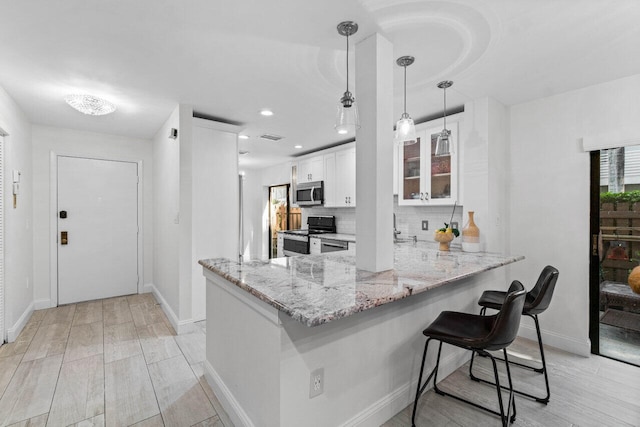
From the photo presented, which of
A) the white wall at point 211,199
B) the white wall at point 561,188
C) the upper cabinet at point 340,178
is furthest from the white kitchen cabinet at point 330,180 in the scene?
the white wall at point 561,188

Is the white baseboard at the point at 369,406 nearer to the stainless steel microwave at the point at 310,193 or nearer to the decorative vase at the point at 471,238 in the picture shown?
the decorative vase at the point at 471,238

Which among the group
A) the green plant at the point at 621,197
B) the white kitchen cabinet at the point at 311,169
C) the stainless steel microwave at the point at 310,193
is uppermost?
the white kitchen cabinet at the point at 311,169

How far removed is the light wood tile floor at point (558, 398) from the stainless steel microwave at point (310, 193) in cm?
325

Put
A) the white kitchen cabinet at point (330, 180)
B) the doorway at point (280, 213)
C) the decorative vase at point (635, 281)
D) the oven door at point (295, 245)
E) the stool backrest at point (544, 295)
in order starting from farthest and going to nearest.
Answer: the doorway at point (280, 213) < the oven door at point (295, 245) < the white kitchen cabinet at point (330, 180) < the stool backrest at point (544, 295) < the decorative vase at point (635, 281)

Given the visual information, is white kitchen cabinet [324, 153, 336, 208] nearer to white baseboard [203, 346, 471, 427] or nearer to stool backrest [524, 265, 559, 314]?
white baseboard [203, 346, 471, 427]

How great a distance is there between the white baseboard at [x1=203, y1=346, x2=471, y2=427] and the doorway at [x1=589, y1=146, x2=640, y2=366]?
170 cm

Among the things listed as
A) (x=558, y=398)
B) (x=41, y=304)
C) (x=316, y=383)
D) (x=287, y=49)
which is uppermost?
(x=287, y=49)

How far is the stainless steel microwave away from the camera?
16.8ft

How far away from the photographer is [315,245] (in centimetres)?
482

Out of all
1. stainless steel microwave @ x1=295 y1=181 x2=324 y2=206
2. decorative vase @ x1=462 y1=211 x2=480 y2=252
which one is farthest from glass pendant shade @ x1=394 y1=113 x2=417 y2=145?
stainless steel microwave @ x1=295 y1=181 x2=324 y2=206

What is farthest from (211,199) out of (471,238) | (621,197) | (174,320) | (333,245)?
(621,197)

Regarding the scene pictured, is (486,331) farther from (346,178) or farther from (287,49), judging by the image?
(346,178)

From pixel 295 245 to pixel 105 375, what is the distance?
3.29m

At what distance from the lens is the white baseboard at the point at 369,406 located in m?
1.71
